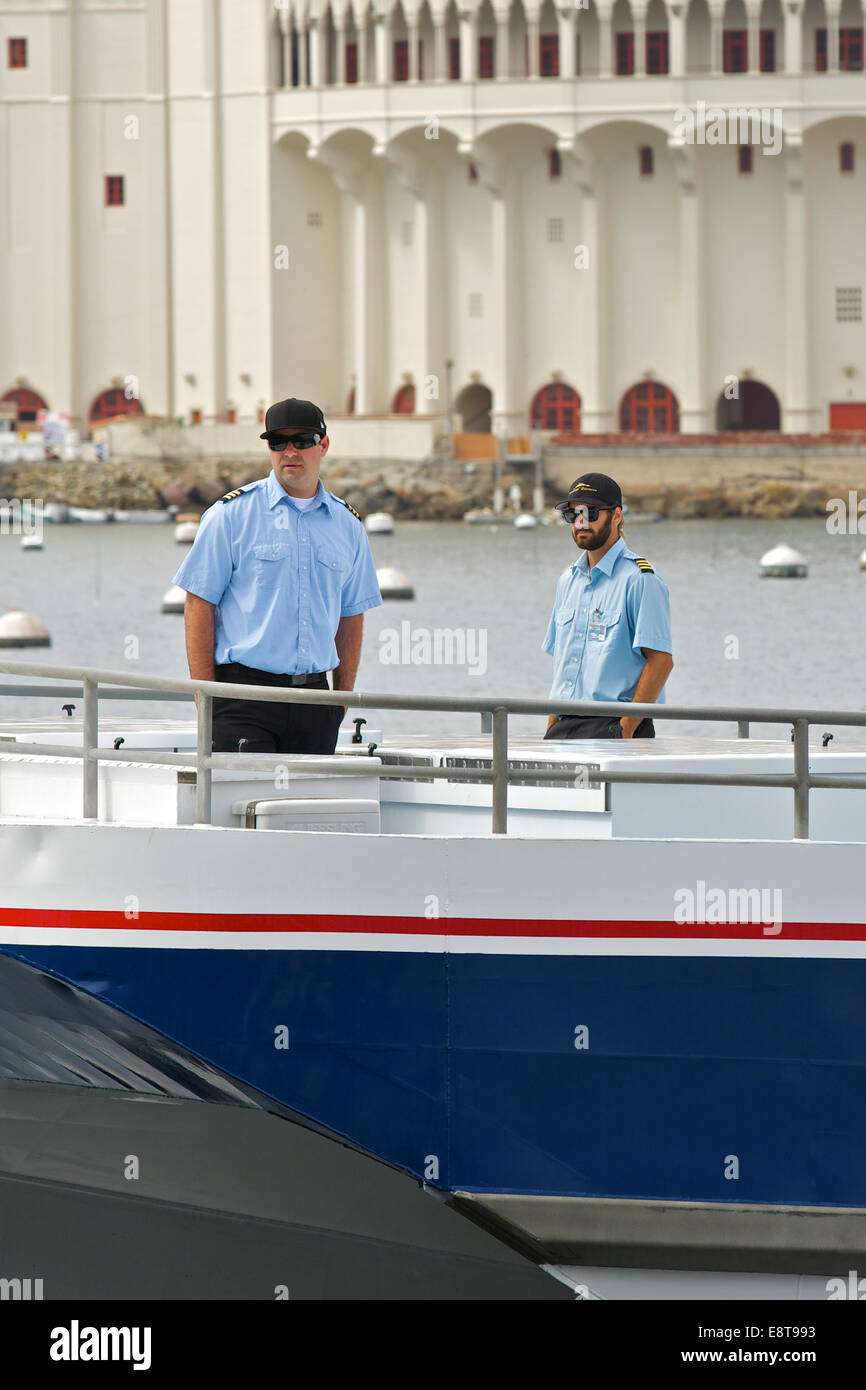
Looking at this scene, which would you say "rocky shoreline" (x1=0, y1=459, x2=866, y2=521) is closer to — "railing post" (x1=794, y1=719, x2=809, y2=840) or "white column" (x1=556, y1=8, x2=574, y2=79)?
"white column" (x1=556, y1=8, x2=574, y2=79)

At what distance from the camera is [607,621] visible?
7.23 m

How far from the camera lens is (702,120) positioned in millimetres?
76500

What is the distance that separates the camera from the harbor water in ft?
108

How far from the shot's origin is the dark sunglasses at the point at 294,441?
6.36 metres

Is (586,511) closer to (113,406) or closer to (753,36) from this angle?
(753,36)

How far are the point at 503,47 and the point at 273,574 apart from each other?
7629 centimetres

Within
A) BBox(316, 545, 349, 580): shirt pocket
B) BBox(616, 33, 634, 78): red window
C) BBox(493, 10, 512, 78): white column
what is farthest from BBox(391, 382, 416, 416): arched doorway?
BBox(316, 545, 349, 580): shirt pocket

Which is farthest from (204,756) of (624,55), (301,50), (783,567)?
(301,50)

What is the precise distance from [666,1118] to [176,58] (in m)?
83.4

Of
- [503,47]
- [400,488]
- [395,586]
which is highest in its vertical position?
[503,47]

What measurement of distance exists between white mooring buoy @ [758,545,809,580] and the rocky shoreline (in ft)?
70.5

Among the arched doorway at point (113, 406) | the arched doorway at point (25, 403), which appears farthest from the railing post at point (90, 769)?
the arched doorway at point (25, 403)

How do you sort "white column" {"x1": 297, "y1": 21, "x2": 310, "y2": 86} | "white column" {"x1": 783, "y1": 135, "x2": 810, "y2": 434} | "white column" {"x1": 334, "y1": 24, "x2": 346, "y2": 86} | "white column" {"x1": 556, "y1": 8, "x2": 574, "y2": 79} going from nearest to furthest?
"white column" {"x1": 783, "y1": 135, "x2": 810, "y2": 434} < "white column" {"x1": 556, "y1": 8, "x2": 574, "y2": 79} < "white column" {"x1": 334, "y1": 24, "x2": 346, "y2": 86} < "white column" {"x1": 297, "y1": 21, "x2": 310, "y2": 86}

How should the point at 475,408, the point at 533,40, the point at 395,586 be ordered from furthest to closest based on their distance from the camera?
the point at 475,408
the point at 533,40
the point at 395,586
